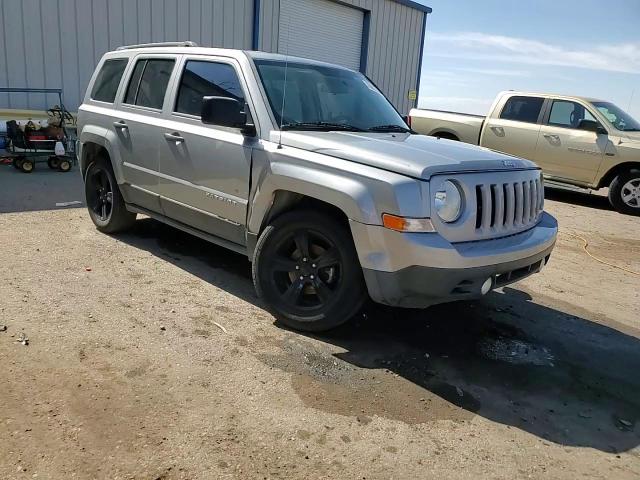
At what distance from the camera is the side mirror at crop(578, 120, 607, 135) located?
10258mm

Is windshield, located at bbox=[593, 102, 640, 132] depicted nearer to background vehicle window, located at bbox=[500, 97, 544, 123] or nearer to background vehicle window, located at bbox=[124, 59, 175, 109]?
background vehicle window, located at bbox=[500, 97, 544, 123]

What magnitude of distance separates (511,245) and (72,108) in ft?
35.3

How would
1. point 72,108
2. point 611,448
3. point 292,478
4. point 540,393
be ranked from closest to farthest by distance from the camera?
point 292,478
point 611,448
point 540,393
point 72,108

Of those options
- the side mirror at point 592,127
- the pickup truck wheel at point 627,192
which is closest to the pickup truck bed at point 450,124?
the side mirror at point 592,127

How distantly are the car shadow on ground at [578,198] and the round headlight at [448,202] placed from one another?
8439 millimetres

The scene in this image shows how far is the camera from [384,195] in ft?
11.0

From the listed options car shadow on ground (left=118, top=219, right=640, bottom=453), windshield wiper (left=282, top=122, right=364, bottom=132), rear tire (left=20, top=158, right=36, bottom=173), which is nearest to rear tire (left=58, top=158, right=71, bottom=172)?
rear tire (left=20, top=158, right=36, bottom=173)

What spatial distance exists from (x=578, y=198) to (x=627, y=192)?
164cm

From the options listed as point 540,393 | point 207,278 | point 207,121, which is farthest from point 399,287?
point 207,278

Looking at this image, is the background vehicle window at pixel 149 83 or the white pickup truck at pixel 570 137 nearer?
the background vehicle window at pixel 149 83

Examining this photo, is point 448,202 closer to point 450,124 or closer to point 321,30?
point 450,124

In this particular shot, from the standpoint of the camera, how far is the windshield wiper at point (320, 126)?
4.19 metres

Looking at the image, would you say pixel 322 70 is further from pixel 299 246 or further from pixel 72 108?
pixel 72 108

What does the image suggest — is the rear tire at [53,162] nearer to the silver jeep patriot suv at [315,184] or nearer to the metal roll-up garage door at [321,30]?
the silver jeep patriot suv at [315,184]
